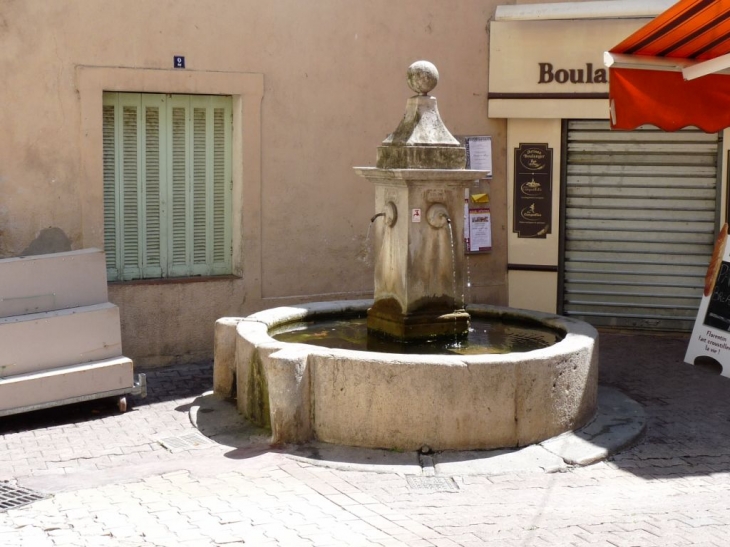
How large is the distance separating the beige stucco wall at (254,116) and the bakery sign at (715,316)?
2284 mm

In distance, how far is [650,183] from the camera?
11312 millimetres

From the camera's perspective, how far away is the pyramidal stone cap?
7.86 meters

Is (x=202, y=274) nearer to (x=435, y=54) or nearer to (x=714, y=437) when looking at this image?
(x=435, y=54)

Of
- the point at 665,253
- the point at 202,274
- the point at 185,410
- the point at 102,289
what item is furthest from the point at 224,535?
the point at 665,253

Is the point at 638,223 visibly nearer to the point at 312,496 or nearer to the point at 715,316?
the point at 715,316

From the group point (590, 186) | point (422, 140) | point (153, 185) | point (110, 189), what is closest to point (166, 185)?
point (153, 185)

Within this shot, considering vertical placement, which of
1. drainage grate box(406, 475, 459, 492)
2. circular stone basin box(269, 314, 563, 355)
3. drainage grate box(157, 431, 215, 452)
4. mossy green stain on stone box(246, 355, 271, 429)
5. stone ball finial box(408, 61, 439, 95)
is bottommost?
drainage grate box(406, 475, 459, 492)

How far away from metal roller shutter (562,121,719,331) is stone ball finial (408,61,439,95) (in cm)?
372

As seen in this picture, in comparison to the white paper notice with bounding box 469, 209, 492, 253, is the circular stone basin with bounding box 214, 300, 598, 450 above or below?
below

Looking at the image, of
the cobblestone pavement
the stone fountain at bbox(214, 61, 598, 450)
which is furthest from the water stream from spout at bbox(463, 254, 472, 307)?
the cobblestone pavement

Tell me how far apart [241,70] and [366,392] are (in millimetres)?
4338

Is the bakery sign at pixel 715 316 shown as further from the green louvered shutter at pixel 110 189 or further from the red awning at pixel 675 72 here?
the green louvered shutter at pixel 110 189

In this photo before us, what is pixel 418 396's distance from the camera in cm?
691

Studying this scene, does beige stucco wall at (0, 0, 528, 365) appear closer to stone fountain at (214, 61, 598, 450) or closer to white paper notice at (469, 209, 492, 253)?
white paper notice at (469, 209, 492, 253)
